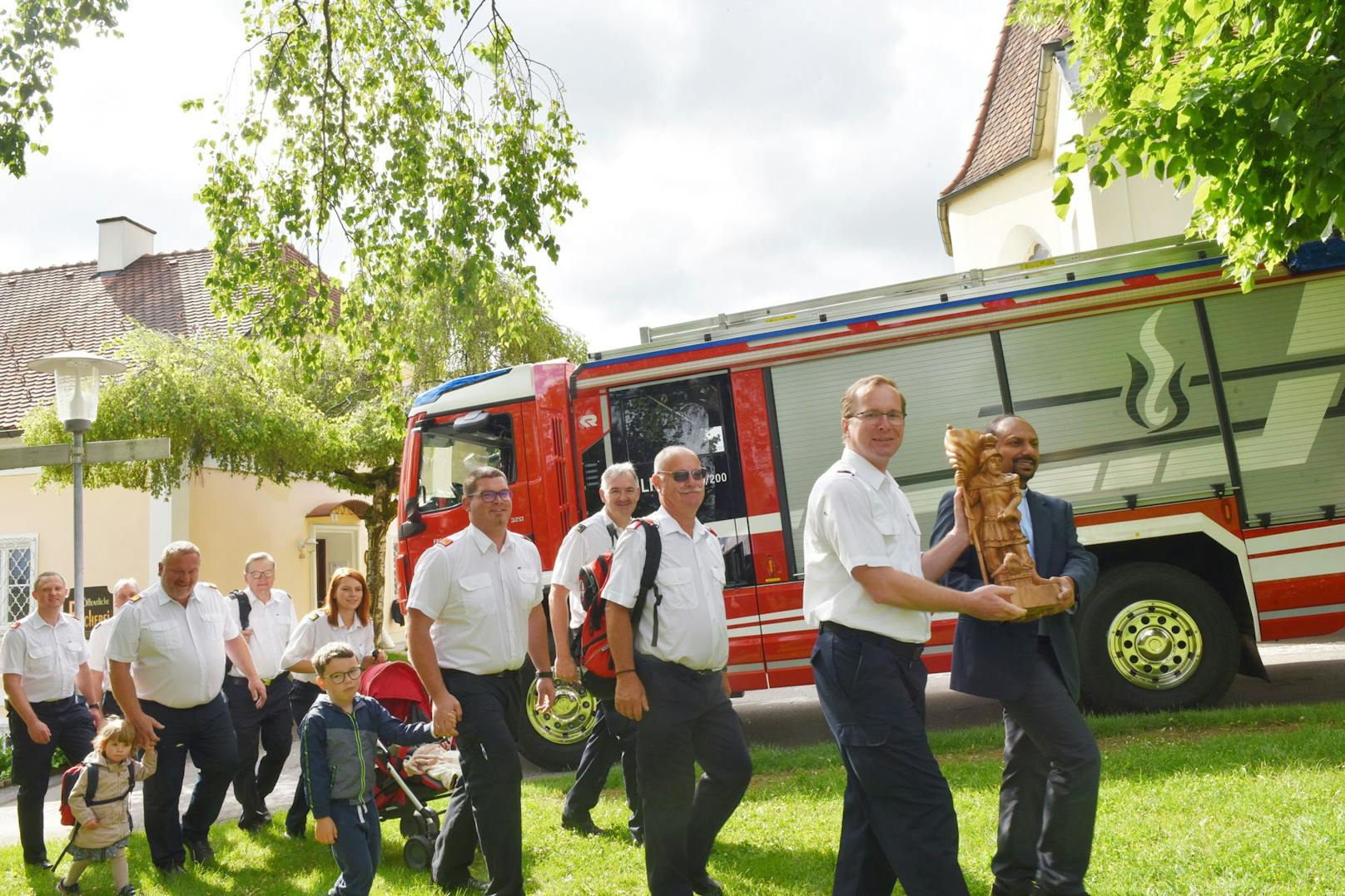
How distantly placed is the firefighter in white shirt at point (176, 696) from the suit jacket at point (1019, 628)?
445cm

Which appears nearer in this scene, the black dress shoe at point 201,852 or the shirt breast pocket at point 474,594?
the shirt breast pocket at point 474,594

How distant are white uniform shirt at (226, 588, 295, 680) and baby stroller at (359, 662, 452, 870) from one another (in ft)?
4.91

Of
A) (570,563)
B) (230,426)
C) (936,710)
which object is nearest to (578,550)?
(570,563)

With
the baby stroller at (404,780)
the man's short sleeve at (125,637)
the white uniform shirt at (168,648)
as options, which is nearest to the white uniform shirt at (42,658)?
the white uniform shirt at (168,648)

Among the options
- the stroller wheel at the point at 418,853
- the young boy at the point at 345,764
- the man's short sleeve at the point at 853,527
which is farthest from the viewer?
the stroller wheel at the point at 418,853

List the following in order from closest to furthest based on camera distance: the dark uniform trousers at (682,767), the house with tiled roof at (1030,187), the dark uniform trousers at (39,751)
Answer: the dark uniform trousers at (682,767) < the dark uniform trousers at (39,751) < the house with tiled roof at (1030,187)

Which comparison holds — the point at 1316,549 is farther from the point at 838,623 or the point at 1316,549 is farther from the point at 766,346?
the point at 838,623

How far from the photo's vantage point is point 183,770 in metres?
6.12

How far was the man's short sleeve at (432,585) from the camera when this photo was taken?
467 centimetres

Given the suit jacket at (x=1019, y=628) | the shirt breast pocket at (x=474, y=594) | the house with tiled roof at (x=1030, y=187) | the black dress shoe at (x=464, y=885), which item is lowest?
the black dress shoe at (x=464, y=885)

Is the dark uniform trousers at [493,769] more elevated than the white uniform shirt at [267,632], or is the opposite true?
the white uniform shirt at [267,632]

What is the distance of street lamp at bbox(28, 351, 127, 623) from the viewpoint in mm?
9156

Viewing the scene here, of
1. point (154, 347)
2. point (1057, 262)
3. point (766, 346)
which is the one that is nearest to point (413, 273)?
point (766, 346)

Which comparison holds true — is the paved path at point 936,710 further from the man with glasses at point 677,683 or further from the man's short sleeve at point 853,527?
the man's short sleeve at point 853,527
